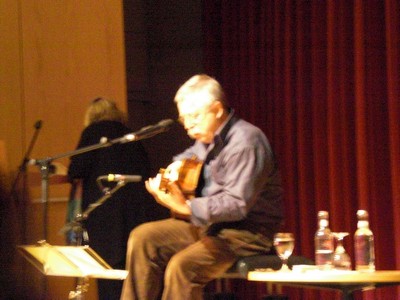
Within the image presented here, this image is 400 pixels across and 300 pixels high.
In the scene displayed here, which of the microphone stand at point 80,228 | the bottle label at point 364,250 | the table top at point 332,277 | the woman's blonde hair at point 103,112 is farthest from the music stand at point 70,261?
the woman's blonde hair at point 103,112

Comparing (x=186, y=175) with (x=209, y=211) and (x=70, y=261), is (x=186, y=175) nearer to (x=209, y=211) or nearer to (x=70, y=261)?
(x=209, y=211)

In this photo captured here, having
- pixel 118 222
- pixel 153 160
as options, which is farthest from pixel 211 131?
pixel 153 160

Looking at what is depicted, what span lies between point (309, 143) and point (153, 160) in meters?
1.38

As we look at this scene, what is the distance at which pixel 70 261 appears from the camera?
3309 mm

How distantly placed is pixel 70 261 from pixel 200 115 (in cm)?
83

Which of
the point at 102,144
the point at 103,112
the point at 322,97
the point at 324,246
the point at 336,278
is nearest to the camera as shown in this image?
the point at 336,278

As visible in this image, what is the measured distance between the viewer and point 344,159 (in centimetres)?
471

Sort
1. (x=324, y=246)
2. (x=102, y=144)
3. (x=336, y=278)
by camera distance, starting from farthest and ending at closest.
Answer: (x=324, y=246)
(x=102, y=144)
(x=336, y=278)

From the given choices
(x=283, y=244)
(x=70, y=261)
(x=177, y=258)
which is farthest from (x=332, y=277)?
(x=70, y=261)

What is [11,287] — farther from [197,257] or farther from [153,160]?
[197,257]

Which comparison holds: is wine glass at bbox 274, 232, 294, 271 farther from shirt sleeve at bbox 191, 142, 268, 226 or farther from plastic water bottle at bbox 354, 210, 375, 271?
plastic water bottle at bbox 354, 210, 375, 271

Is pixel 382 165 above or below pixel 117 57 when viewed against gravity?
below

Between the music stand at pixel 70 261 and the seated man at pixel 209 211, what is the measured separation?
0.18m

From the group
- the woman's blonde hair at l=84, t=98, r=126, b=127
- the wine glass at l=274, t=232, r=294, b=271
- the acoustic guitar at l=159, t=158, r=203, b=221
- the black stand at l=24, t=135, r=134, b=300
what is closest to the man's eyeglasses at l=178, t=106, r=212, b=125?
the acoustic guitar at l=159, t=158, r=203, b=221
